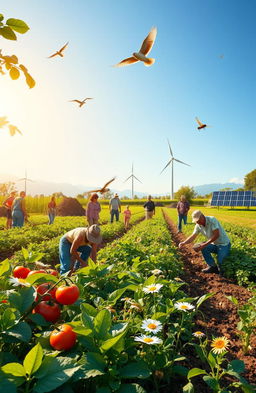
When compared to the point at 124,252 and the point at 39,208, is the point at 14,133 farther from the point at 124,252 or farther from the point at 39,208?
the point at 39,208

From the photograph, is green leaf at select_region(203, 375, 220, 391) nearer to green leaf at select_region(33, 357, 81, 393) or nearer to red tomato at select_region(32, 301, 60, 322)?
green leaf at select_region(33, 357, 81, 393)

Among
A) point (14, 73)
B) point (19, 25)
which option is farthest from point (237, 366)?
point (19, 25)

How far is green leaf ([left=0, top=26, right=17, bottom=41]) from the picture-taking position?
107 centimetres

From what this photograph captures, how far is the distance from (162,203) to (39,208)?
1723 inches

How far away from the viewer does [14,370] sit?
1193mm

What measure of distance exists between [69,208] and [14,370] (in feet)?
104

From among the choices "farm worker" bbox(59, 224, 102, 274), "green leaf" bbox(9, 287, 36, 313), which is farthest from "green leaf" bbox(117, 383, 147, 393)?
"farm worker" bbox(59, 224, 102, 274)

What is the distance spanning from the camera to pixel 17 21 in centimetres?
105

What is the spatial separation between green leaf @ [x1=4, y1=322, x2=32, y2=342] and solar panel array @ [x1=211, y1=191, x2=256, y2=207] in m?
52.5

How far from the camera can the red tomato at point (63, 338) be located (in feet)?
4.75

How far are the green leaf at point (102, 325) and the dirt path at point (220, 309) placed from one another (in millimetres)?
796

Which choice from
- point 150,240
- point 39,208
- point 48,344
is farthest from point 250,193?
point 48,344

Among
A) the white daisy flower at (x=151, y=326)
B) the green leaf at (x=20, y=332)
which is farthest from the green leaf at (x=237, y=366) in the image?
the green leaf at (x=20, y=332)

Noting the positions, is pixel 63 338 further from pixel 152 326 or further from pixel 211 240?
pixel 211 240
